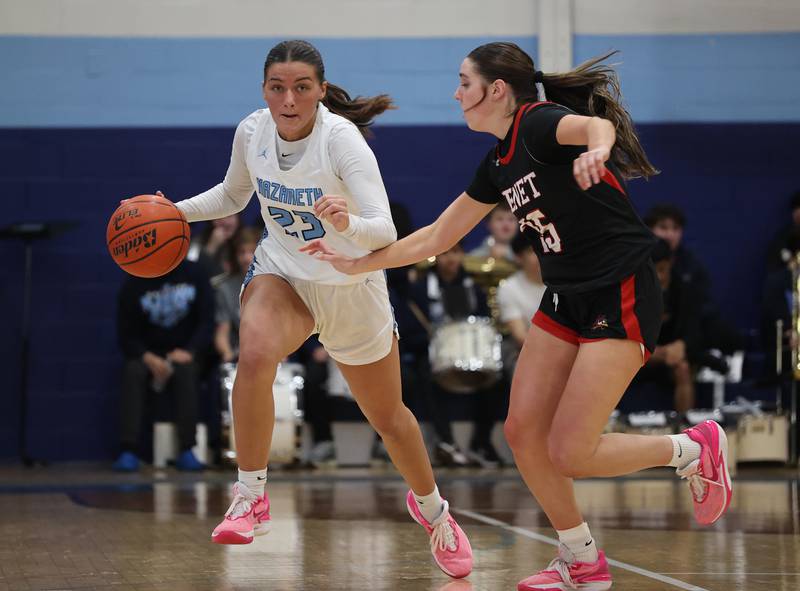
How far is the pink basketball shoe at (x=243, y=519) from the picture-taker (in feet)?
13.0

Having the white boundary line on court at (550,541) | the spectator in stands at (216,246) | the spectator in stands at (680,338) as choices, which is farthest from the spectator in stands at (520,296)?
the white boundary line on court at (550,541)

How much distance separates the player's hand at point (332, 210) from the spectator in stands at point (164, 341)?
4929 mm

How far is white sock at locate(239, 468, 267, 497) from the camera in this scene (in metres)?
4.09

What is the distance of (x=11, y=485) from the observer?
7.55 metres

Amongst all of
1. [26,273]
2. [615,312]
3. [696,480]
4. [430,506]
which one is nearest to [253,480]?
[430,506]

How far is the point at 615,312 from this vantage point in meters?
3.64

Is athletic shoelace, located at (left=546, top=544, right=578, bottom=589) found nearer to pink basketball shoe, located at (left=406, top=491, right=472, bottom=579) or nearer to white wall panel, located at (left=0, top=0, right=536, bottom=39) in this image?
pink basketball shoe, located at (left=406, top=491, right=472, bottom=579)

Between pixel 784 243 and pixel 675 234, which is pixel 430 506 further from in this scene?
pixel 784 243

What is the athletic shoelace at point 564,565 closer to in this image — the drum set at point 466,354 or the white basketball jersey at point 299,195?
the white basketball jersey at point 299,195

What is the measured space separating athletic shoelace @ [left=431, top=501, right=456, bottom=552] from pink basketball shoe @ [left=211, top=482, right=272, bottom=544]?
574 millimetres

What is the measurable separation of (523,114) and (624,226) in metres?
0.45

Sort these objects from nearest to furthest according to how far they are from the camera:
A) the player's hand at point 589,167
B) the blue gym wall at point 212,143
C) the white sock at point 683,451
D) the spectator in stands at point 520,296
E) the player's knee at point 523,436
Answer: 1. the player's hand at point 589,167
2. the player's knee at point 523,436
3. the white sock at point 683,451
4. the spectator in stands at point 520,296
5. the blue gym wall at point 212,143

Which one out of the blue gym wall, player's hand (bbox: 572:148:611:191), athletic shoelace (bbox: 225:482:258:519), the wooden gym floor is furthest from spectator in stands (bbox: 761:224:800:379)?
player's hand (bbox: 572:148:611:191)

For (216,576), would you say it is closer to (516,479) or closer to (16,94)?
(516,479)
